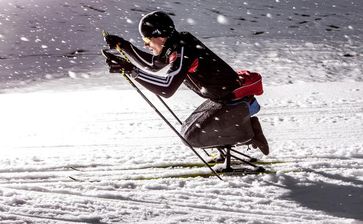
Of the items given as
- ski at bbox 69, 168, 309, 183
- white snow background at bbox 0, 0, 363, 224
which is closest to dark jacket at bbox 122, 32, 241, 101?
ski at bbox 69, 168, 309, 183

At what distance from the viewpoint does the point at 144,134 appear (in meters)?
6.02

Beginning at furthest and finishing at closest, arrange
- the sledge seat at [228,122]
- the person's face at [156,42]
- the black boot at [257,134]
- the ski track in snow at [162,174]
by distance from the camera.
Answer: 1. the black boot at [257,134]
2. the sledge seat at [228,122]
3. the person's face at [156,42]
4. the ski track in snow at [162,174]

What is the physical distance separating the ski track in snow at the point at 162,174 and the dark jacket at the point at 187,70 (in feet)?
2.90

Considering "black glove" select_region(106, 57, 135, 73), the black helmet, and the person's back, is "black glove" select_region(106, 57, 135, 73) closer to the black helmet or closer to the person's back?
the black helmet

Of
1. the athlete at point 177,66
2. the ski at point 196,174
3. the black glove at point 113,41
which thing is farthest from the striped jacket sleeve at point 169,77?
the ski at point 196,174

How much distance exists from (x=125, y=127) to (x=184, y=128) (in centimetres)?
193

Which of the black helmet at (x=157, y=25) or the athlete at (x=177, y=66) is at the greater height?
the black helmet at (x=157, y=25)

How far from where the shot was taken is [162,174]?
4.54 m

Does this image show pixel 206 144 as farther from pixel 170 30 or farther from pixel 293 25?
pixel 293 25

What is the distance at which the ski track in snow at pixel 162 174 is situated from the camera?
3.70 meters

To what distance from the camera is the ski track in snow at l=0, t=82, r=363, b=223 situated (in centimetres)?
370

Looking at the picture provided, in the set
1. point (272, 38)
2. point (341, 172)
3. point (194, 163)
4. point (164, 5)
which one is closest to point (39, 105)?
point (194, 163)

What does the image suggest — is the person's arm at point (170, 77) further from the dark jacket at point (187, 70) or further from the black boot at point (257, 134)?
the black boot at point (257, 134)

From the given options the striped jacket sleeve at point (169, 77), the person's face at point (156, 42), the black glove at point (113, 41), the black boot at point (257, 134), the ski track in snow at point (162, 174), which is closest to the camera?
the ski track in snow at point (162, 174)
